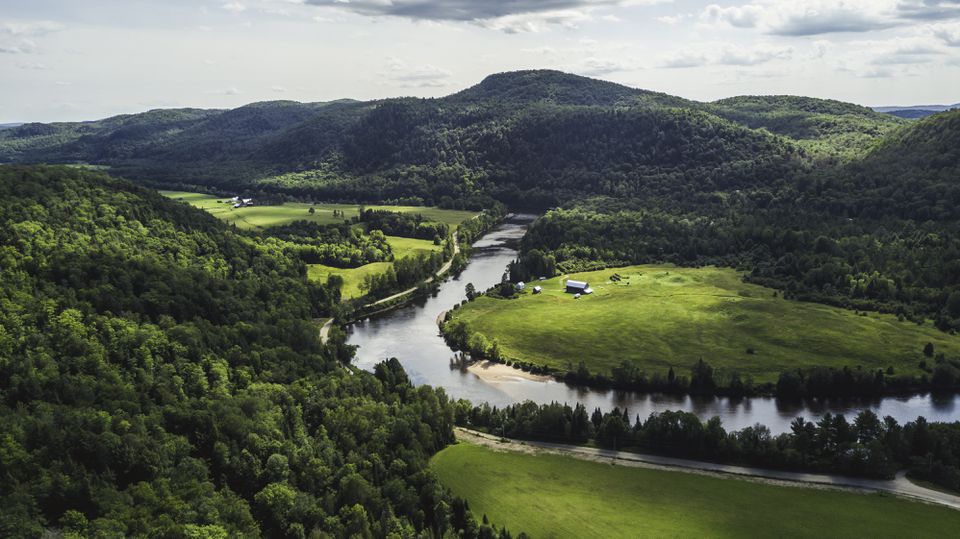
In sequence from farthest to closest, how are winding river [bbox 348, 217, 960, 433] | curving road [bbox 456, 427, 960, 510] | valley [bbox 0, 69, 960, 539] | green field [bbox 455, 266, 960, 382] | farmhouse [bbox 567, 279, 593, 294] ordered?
farmhouse [bbox 567, 279, 593, 294] < green field [bbox 455, 266, 960, 382] < winding river [bbox 348, 217, 960, 433] < curving road [bbox 456, 427, 960, 510] < valley [bbox 0, 69, 960, 539]

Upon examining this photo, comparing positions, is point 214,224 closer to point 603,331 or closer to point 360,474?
point 603,331

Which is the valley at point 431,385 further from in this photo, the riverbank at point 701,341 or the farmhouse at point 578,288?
the farmhouse at point 578,288

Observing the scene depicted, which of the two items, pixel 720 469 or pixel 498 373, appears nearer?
pixel 720 469

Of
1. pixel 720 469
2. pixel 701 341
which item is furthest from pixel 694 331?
pixel 720 469

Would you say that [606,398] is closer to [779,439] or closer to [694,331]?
[779,439]

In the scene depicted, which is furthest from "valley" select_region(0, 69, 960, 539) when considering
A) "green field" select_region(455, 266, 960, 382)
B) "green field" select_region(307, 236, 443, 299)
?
"green field" select_region(307, 236, 443, 299)

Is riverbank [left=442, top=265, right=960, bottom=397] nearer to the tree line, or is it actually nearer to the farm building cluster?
the farm building cluster
